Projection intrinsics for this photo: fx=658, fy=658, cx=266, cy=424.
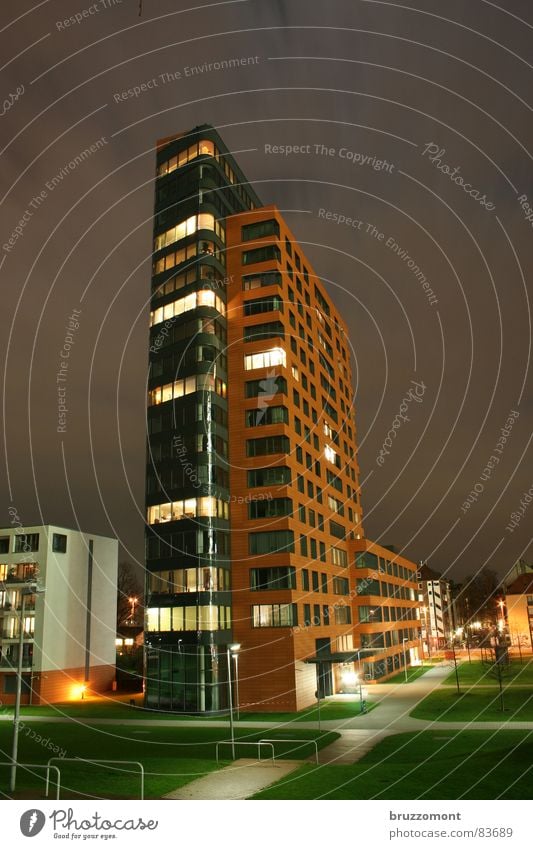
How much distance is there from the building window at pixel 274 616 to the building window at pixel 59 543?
23.4m

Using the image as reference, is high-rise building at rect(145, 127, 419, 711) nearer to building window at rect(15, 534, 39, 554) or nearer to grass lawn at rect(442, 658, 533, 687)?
grass lawn at rect(442, 658, 533, 687)

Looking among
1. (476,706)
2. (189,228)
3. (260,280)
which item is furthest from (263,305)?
(476,706)

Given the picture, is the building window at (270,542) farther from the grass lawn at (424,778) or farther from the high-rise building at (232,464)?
the grass lawn at (424,778)

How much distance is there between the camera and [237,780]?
850 inches

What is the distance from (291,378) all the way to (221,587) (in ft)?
64.3

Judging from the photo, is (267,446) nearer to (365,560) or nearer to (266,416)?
(266,416)

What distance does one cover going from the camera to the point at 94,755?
97.7 ft

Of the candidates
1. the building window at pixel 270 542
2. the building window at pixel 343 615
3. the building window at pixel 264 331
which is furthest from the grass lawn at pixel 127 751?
the building window at pixel 264 331

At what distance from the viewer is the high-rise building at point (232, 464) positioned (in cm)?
5012

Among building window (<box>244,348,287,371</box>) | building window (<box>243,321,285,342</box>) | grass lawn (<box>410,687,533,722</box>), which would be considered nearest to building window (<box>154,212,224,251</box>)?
building window (<box>243,321,285,342</box>)

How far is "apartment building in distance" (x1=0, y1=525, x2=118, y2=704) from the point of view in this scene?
60.8 metres

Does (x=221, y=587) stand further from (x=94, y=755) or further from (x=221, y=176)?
(x=221, y=176)

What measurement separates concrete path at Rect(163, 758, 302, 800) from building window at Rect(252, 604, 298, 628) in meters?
25.9
